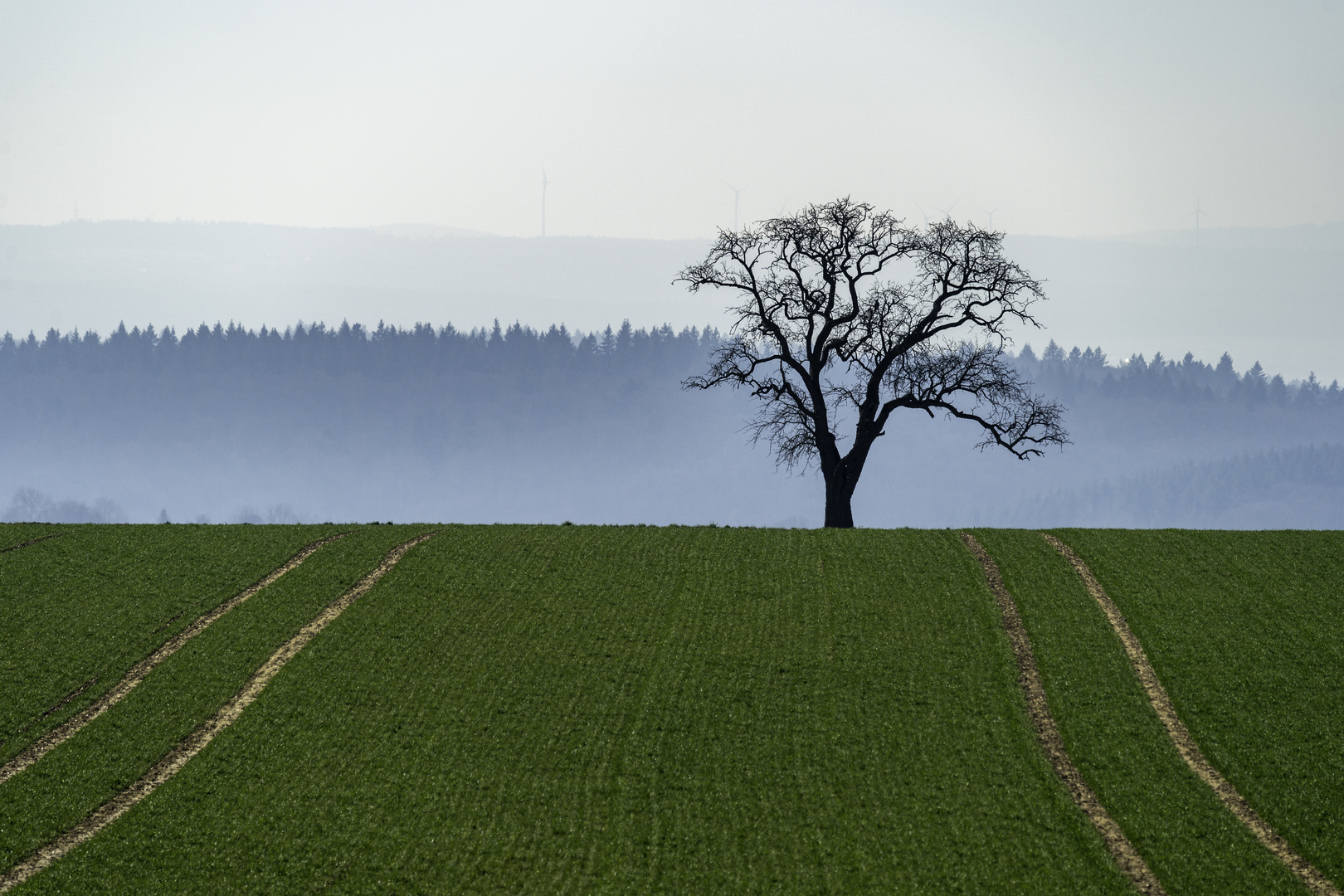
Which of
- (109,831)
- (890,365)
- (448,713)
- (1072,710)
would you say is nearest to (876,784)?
(1072,710)

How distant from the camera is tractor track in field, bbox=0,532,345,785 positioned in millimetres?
24656

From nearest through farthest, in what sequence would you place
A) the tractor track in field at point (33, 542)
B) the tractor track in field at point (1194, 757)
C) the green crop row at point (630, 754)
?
the tractor track in field at point (1194, 757) → the green crop row at point (630, 754) → the tractor track in field at point (33, 542)

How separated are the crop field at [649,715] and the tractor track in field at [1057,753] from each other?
0.20 metres

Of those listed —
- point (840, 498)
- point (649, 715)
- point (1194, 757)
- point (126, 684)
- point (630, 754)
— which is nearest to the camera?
point (1194, 757)

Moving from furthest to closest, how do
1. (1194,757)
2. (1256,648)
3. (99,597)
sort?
(99,597) → (1256,648) → (1194,757)

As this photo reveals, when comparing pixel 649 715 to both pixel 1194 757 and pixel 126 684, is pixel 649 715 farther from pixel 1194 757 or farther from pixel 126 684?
pixel 126 684

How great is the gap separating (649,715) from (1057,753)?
35.1ft

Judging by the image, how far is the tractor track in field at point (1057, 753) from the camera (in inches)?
811

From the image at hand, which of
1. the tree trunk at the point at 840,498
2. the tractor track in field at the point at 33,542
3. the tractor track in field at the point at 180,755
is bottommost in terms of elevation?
the tractor track in field at the point at 180,755

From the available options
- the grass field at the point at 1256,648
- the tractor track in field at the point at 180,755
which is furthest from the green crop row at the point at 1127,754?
the tractor track in field at the point at 180,755

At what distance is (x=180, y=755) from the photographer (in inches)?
980

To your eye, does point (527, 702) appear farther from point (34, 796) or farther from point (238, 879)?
point (34, 796)

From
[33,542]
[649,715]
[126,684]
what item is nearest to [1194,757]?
[649,715]

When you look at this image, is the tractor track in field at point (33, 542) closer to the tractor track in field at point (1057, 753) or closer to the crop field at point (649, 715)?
the crop field at point (649, 715)
